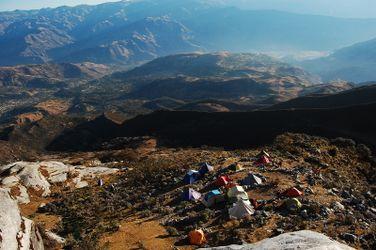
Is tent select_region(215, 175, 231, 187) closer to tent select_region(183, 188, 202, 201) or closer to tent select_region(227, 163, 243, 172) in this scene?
tent select_region(183, 188, 202, 201)

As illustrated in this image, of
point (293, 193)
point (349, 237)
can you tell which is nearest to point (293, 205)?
point (293, 193)

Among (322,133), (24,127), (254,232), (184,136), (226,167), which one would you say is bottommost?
(24,127)

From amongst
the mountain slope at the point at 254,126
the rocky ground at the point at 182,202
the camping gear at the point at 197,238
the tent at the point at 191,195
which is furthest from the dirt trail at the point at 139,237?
the mountain slope at the point at 254,126

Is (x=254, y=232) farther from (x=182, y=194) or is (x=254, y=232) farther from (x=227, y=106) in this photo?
(x=227, y=106)

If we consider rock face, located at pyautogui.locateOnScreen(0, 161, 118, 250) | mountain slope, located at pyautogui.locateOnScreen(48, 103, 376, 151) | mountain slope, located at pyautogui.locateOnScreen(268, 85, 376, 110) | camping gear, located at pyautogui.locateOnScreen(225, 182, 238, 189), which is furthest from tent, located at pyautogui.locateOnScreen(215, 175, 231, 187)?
mountain slope, located at pyautogui.locateOnScreen(268, 85, 376, 110)

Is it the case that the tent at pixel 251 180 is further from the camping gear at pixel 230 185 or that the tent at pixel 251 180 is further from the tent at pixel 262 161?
the tent at pixel 262 161

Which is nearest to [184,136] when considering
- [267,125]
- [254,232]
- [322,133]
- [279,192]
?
[267,125]
